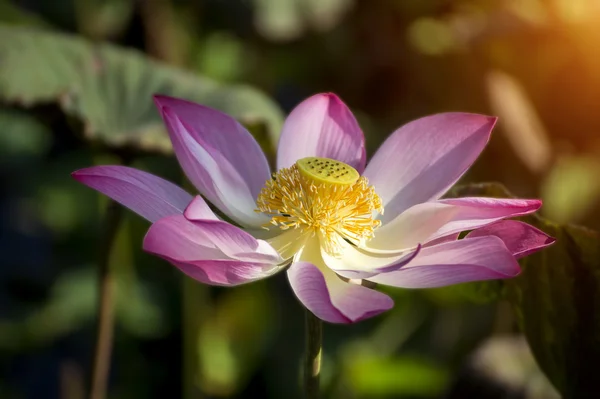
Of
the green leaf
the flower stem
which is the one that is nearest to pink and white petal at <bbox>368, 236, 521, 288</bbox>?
the flower stem

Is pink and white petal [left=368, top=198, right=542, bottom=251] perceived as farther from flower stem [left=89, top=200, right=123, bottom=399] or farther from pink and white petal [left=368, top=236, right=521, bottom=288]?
flower stem [left=89, top=200, right=123, bottom=399]

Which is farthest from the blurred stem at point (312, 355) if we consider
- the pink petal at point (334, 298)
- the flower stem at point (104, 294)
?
the flower stem at point (104, 294)

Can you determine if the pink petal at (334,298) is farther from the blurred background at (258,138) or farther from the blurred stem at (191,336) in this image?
the blurred stem at (191,336)

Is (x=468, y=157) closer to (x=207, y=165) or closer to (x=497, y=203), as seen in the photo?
(x=497, y=203)

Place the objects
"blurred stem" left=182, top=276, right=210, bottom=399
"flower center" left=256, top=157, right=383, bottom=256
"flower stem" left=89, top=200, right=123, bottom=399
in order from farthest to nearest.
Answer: "blurred stem" left=182, top=276, right=210, bottom=399 < "flower stem" left=89, top=200, right=123, bottom=399 < "flower center" left=256, top=157, right=383, bottom=256

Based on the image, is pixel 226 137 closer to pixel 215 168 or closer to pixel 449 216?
pixel 215 168

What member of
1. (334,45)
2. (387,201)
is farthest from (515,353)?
(334,45)

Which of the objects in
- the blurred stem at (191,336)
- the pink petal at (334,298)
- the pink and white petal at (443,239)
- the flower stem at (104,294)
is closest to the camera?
the pink petal at (334,298)

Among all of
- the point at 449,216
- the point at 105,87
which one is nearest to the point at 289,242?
the point at 449,216
